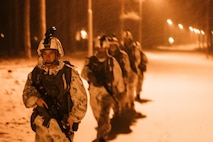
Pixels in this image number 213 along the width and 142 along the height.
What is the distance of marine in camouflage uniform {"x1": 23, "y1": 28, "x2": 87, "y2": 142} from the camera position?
4.99m

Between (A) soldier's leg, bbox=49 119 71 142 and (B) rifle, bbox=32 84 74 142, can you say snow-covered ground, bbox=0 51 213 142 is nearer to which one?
(A) soldier's leg, bbox=49 119 71 142

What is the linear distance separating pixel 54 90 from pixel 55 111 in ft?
0.72

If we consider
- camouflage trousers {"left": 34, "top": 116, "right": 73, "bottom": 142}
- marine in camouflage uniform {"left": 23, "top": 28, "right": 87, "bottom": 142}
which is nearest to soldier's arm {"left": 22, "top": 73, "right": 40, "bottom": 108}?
marine in camouflage uniform {"left": 23, "top": 28, "right": 87, "bottom": 142}

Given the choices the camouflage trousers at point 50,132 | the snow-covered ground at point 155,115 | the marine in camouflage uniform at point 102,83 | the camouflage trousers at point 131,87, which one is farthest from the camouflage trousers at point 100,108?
the camouflage trousers at point 131,87

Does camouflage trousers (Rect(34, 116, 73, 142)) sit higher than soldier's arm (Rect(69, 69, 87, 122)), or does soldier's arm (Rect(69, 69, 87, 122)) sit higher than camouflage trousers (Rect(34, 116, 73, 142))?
soldier's arm (Rect(69, 69, 87, 122))

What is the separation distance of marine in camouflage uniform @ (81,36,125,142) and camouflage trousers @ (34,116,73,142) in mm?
2695

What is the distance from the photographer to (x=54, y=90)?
196 inches

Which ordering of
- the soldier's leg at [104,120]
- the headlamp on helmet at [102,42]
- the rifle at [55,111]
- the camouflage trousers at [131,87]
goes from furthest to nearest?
the camouflage trousers at [131,87], the headlamp on helmet at [102,42], the soldier's leg at [104,120], the rifle at [55,111]

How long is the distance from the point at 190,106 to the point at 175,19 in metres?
60.2

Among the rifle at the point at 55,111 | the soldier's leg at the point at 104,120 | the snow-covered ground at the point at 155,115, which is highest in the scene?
the rifle at the point at 55,111

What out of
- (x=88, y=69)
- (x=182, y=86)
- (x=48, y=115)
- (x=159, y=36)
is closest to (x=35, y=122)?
(x=48, y=115)

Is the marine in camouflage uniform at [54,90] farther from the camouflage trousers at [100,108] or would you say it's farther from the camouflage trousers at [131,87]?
the camouflage trousers at [131,87]

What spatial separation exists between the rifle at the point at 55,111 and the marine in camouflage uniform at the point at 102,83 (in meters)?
2.73

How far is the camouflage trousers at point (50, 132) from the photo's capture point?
5070 mm
